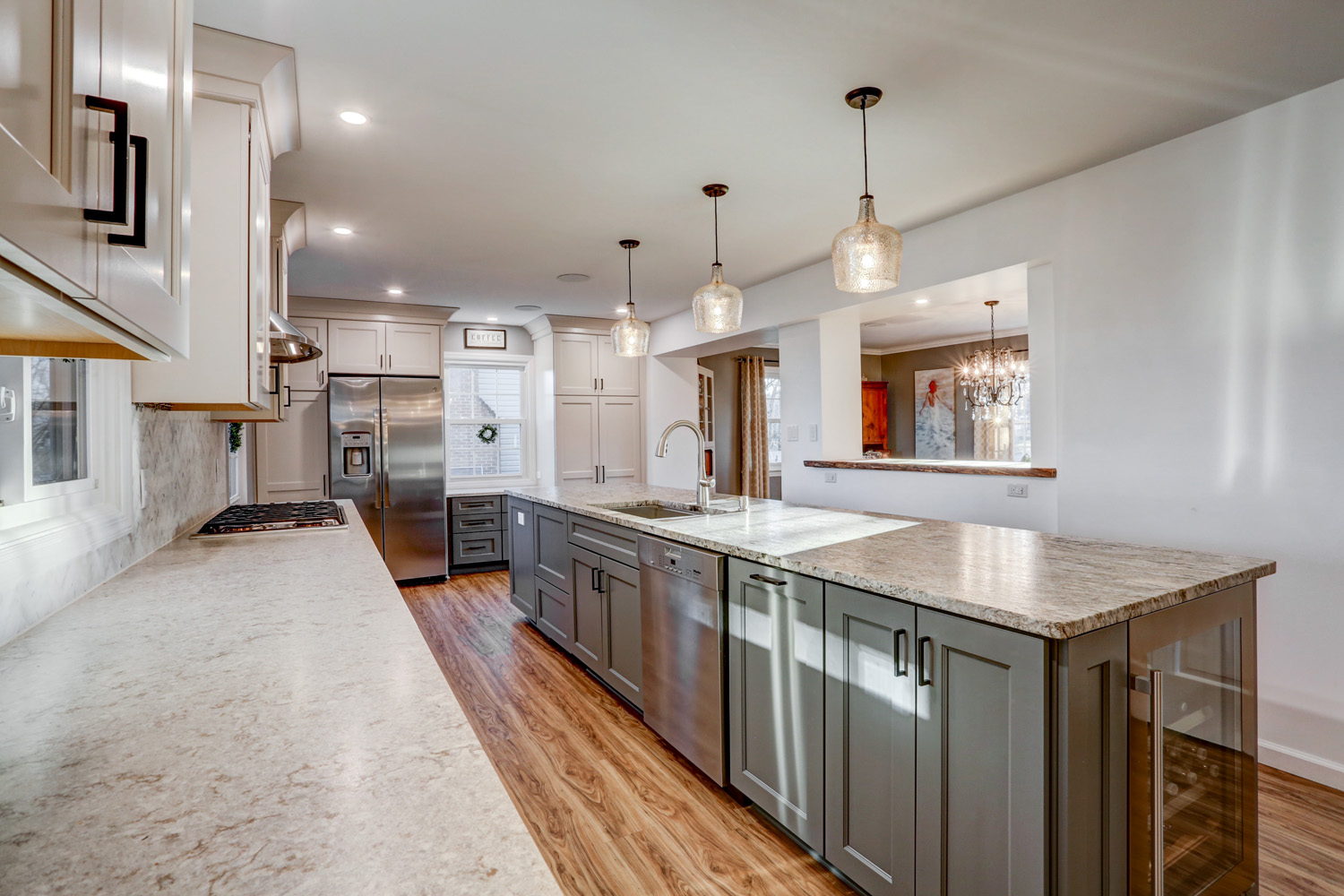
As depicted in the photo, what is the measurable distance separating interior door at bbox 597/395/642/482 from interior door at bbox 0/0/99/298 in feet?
19.5

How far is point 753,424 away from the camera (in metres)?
7.87

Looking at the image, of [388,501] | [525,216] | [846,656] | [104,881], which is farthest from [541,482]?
[104,881]

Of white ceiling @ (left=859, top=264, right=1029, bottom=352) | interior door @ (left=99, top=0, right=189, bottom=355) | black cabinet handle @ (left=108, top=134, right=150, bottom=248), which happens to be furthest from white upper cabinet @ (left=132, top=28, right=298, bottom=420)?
white ceiling @ (left=859, top=264, right=1029, bottom=352)

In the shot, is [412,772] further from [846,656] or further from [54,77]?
[846,656]

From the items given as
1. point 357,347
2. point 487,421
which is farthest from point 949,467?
point 357,347

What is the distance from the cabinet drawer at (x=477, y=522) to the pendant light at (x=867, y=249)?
4752mm

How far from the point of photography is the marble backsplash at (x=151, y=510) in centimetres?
115

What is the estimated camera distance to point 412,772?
66 cm

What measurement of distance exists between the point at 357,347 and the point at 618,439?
98.3 inches

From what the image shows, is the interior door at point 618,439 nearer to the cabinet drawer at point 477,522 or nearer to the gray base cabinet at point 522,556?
the cabinet drawer at point 477,522

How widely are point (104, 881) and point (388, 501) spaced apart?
5.32 metres

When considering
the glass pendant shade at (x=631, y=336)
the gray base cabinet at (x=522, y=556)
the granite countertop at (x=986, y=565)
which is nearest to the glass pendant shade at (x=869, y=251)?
the granite countertop at (x=986, y=565)

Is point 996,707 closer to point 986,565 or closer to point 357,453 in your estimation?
point 986,565

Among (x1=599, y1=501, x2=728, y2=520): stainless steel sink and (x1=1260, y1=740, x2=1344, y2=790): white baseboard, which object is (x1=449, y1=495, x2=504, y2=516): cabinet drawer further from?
(x1=1260, y1=740, x2=1344, y2=790): white baseboard
